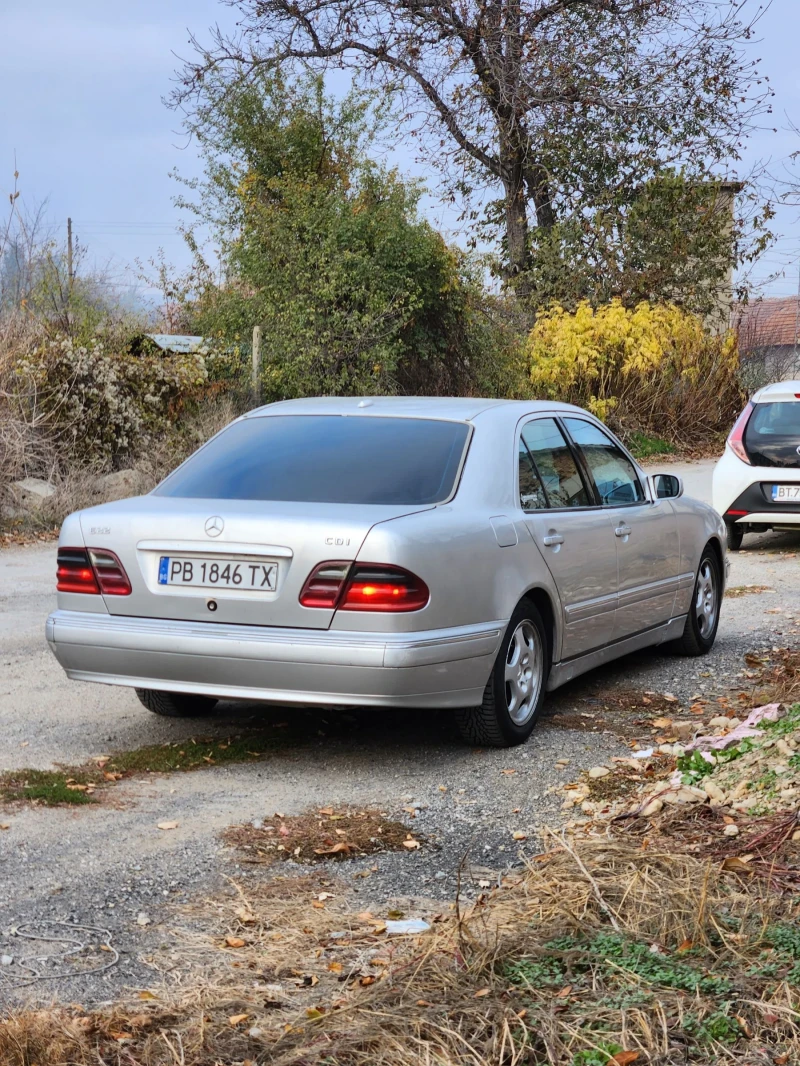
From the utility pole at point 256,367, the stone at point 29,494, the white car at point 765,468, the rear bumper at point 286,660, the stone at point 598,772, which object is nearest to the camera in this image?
the rear bumper at point 286,660

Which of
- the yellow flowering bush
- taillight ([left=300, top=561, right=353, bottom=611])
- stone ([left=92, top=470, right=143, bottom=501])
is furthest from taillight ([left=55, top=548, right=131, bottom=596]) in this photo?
the yellow flowering bush

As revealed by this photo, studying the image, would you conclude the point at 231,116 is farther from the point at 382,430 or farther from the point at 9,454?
the point at 382,430

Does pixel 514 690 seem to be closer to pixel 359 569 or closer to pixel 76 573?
pixel 359 569

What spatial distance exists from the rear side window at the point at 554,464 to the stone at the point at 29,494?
9.21 metres

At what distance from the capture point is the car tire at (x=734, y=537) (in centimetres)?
1338

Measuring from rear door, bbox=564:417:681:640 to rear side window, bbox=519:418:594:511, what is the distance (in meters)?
0.18

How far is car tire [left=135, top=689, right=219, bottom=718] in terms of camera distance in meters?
6.56

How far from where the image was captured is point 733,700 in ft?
23.0

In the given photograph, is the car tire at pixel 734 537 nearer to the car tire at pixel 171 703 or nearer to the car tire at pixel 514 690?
the car tire at pixel 514 690

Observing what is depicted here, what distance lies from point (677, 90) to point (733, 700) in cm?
2563

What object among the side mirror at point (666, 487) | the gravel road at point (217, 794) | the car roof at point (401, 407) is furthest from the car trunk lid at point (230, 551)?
the side mirror at point (666, 487)

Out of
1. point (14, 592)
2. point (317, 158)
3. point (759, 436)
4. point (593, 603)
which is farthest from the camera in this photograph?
point (317, 158)

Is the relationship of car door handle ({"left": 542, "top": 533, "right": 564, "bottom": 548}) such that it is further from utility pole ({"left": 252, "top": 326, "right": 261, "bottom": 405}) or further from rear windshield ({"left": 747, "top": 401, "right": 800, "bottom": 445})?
utility pole ({"left": 252, "top": 326, "right": 261, "bottom": 405})

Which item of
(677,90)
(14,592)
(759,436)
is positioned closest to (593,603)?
(14,592)
